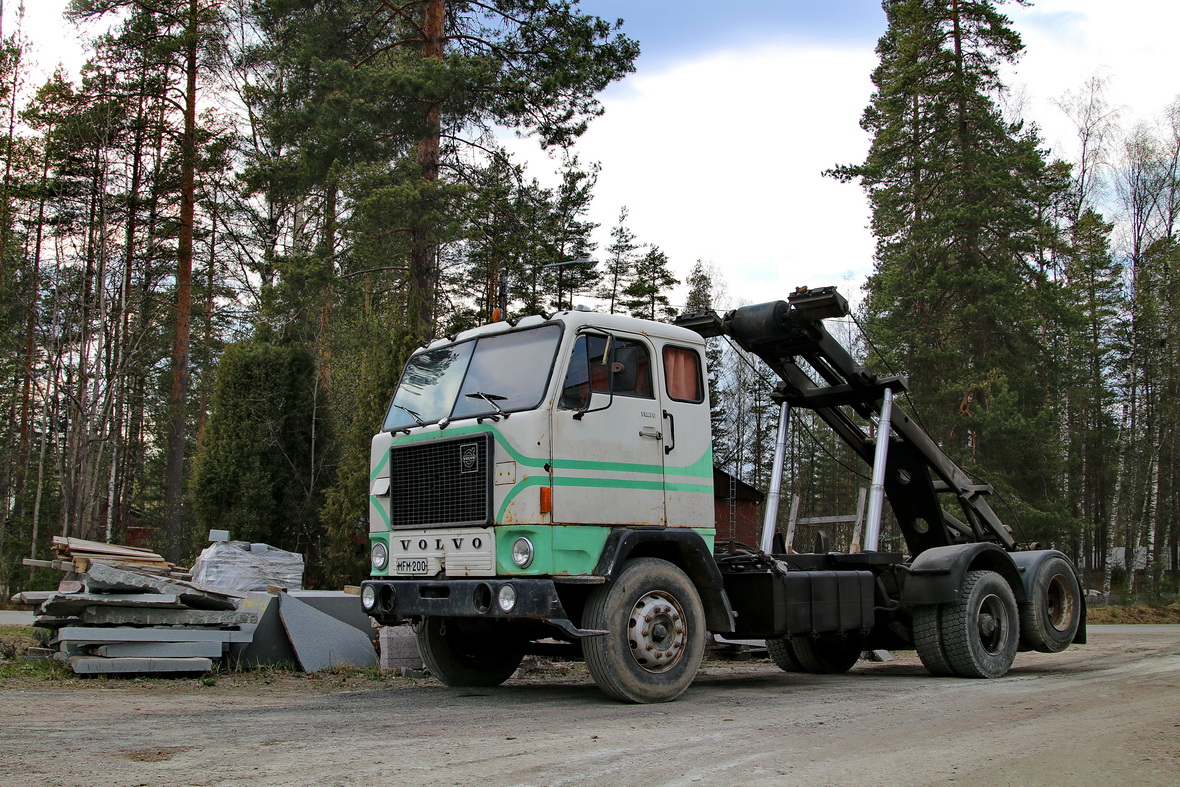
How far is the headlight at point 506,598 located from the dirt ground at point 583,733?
79cm

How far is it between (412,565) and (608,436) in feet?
6.28

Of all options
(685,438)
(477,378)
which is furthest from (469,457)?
(685,438)

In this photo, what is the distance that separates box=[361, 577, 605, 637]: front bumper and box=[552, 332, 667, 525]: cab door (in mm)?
572

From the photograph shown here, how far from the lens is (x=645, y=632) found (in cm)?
764

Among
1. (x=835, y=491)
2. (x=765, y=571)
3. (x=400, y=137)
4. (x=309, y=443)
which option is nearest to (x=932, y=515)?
(x=765, y=571)

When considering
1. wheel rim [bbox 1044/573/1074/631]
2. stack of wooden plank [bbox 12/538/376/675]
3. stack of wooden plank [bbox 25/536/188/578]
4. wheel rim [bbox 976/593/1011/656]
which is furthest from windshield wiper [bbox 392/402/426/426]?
wheel rim [bbox 1044/573/1074/631]

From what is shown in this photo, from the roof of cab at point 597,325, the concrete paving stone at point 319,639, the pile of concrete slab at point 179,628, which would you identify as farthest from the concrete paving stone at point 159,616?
the roof of cab at point 597,325

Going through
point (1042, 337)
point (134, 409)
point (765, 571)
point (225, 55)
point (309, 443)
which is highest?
point (225, 55)

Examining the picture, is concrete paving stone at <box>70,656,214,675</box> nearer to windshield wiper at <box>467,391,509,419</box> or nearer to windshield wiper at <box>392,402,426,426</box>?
windshield wiper at <box>392,402,426,426</box>

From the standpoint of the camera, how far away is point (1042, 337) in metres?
31.1

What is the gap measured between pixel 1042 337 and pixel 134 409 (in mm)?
28876

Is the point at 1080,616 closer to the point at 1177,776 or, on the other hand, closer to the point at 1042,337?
the point at 1177,776

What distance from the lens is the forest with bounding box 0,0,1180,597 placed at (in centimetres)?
1797

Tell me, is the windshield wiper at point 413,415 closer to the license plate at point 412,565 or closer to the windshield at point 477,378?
the windshield at point 477,378
